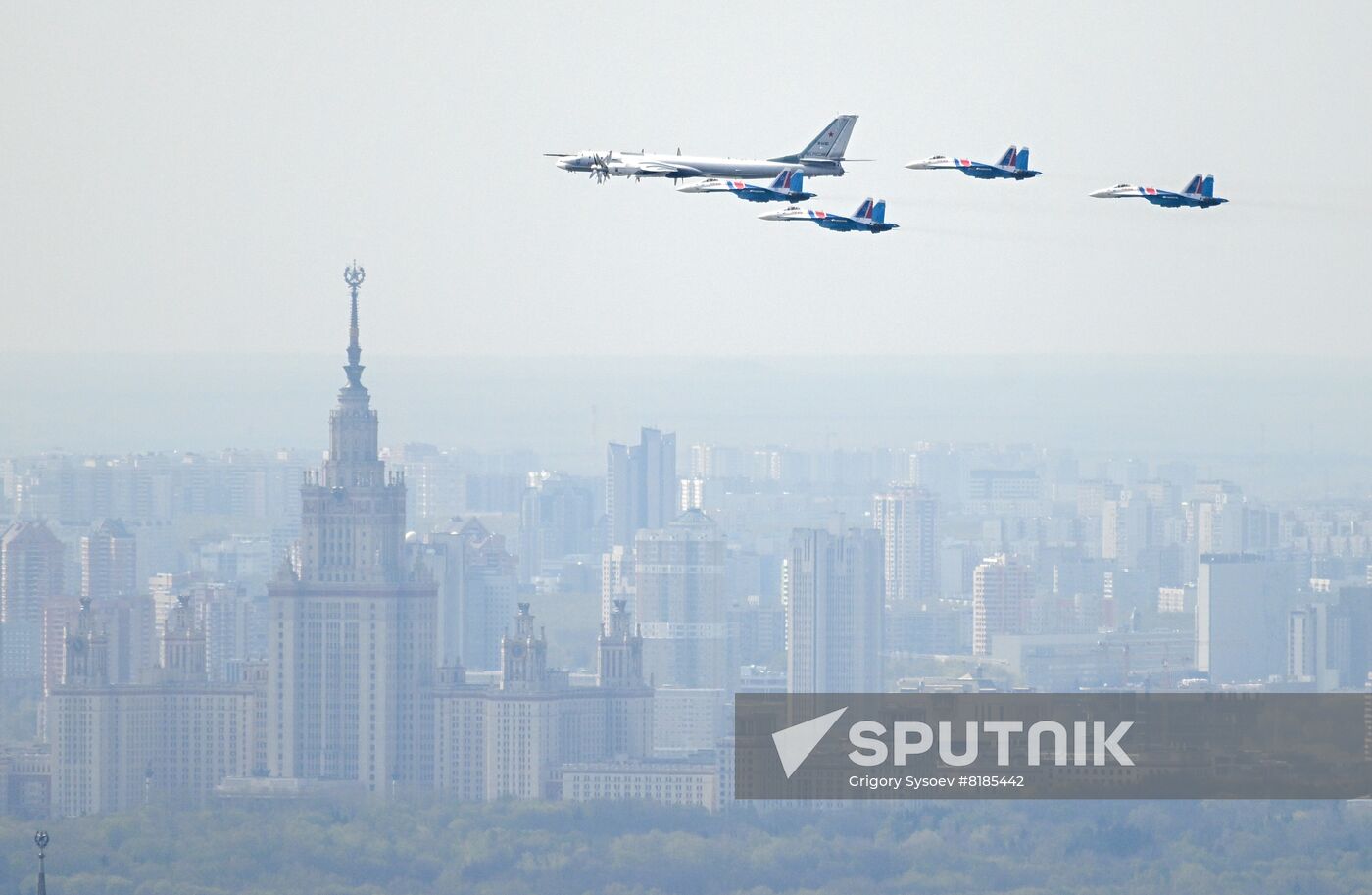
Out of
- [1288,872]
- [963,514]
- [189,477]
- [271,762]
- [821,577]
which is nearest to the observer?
[1288,872]

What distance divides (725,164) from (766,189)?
5.39 feet

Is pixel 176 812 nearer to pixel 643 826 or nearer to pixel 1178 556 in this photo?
pixel 643 826

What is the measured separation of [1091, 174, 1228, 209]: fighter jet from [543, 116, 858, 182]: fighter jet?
3463 mm

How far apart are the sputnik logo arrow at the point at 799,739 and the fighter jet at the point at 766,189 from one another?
122 ft

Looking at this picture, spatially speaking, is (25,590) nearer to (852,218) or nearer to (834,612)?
(834,612)

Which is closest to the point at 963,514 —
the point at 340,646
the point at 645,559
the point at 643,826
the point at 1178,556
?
the point at 1178,556

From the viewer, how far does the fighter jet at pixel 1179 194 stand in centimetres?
4759

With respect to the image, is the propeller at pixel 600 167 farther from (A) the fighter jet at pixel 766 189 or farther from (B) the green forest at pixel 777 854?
(B) the green forest at pixel 777 854

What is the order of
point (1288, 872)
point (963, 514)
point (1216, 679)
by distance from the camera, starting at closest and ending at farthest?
point (1288, 872), point (1216, 679), point (963, 514)

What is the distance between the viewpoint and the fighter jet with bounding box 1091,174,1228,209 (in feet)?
156

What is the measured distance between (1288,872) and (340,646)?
30860mm

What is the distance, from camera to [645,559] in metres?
115

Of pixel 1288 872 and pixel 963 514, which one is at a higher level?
pixel 963 514

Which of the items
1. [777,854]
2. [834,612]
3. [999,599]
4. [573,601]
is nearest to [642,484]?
[573,601]
